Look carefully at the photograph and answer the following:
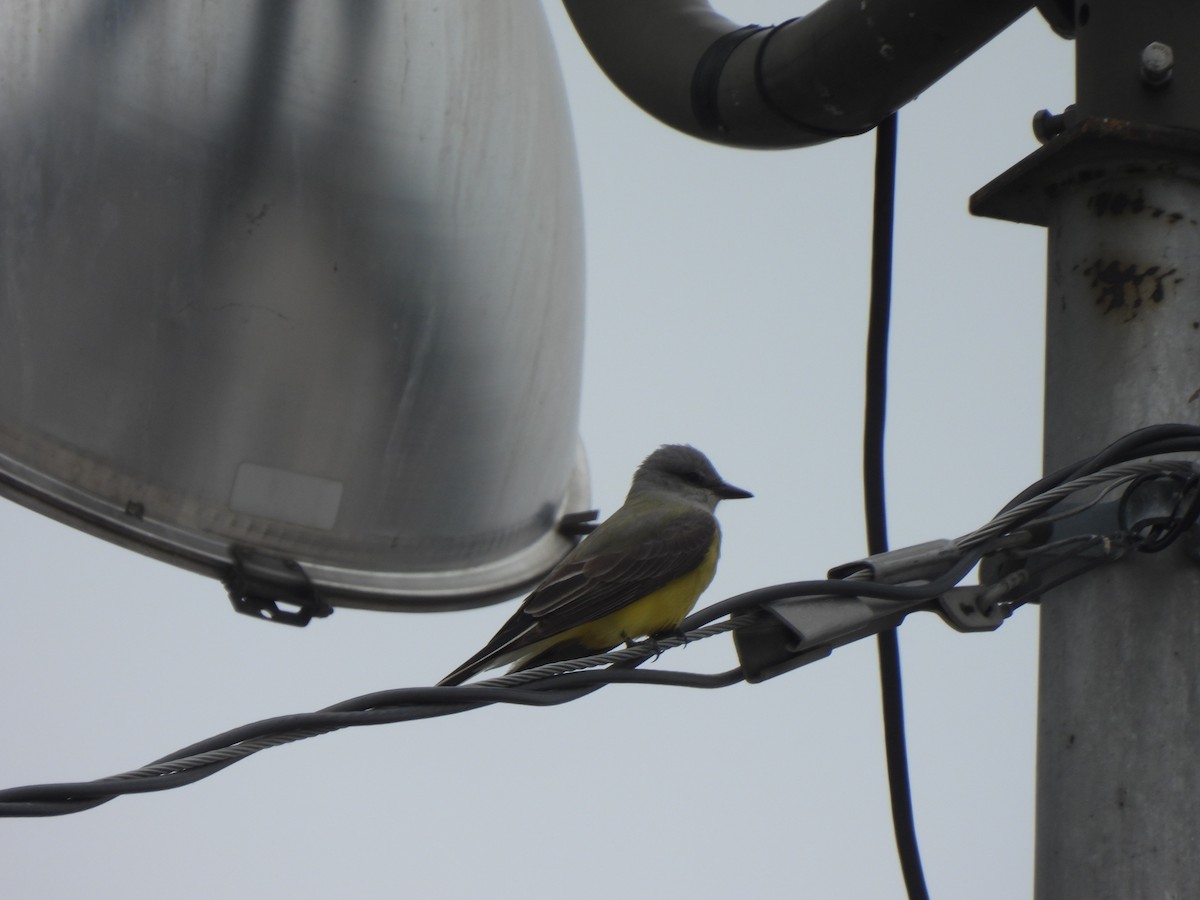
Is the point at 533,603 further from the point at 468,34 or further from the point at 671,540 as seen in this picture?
the point at 468,34

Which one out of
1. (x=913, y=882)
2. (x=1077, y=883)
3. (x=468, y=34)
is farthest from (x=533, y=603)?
(x=1077, y=883)

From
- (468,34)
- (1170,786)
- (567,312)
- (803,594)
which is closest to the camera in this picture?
(1170,786)

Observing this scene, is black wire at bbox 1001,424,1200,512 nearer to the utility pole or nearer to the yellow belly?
the utility pole

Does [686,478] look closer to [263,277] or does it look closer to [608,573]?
[608,573]

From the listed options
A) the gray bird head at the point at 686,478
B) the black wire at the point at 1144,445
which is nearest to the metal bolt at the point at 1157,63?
the black wire at the point at 1144,445

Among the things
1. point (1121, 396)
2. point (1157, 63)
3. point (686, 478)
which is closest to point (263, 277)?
point (1121, 396)

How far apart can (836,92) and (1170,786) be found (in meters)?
1.72

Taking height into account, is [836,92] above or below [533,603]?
above

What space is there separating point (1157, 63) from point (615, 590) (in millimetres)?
1973

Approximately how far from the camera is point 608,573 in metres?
4.24

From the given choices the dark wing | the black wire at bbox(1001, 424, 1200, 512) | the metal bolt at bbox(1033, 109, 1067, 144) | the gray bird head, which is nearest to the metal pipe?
the metal bolt at bbox(1033, 109, 1067, 144)

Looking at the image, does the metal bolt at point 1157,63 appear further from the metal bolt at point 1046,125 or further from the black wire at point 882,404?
the black wire at point 882,404

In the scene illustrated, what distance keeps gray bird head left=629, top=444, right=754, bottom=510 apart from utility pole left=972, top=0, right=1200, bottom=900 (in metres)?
2.55

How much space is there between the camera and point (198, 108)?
2986 mm
